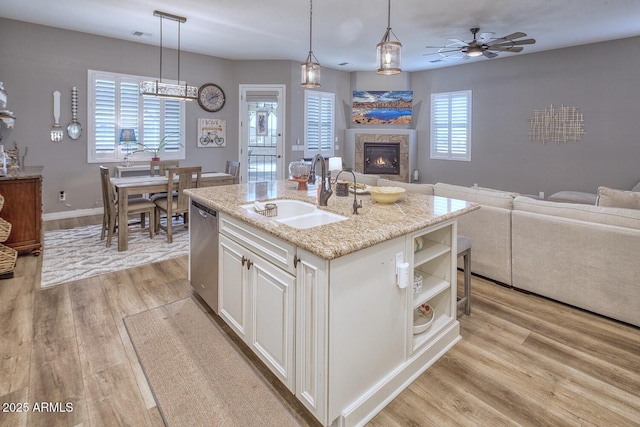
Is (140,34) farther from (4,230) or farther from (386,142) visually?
(386,142)

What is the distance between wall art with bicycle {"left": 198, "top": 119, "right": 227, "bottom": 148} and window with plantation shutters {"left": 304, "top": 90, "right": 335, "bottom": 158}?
5.47 feet

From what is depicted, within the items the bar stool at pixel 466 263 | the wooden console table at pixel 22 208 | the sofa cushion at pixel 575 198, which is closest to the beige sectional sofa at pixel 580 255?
the bar stool at pixel 466 263

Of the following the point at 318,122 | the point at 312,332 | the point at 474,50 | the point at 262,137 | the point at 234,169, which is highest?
the point at 474,50

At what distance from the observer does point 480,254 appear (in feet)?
11.3

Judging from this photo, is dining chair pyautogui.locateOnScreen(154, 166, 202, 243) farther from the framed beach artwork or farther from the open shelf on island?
the framed beach artwork

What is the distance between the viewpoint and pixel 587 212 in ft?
9.30

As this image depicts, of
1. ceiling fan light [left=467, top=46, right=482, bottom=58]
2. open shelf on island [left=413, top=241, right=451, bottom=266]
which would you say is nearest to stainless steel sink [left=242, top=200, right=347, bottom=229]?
open shelf on island [left=413, top=241, right=451, bottom=266]

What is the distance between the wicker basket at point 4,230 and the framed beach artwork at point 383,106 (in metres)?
6.58

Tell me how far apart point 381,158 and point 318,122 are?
1693 millimetres

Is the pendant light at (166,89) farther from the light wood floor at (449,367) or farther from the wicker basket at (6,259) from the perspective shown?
the light wood floor at (449,367)

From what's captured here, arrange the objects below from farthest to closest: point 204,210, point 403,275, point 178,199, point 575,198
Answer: point 575,198 → point 178,199 → point 204,210 → point 403,275

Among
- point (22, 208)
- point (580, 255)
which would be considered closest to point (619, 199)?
point (580, 255)

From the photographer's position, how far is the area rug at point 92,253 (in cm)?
362

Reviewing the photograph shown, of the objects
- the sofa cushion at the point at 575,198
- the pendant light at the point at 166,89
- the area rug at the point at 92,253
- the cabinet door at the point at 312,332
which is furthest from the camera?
the sofa cushion at the point at 575,198
